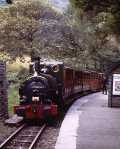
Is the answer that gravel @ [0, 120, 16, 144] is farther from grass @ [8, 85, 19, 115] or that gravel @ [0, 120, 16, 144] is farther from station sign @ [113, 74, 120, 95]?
station sign @ [113, 74, 120, 95]

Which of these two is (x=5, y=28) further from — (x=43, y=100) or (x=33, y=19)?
(x=43, y=100)

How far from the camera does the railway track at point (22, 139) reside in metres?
14.9

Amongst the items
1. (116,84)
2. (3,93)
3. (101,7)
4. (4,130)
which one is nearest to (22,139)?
(4,130)

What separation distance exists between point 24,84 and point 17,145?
20.4ft

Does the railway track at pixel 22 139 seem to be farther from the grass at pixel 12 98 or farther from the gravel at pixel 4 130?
the grass at pixel 12 98

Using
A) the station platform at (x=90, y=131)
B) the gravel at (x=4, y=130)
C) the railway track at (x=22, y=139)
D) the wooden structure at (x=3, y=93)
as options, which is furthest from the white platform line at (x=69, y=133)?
the wooden structure at (x=3, y=93)

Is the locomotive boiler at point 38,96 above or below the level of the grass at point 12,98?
above

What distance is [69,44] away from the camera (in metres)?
43.2

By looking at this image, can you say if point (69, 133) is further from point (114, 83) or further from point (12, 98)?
point (12, 98)

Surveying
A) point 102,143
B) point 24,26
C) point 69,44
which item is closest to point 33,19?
point 24,26

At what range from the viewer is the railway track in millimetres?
14908

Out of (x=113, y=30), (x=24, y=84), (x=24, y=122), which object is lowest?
(x=24, y=122)

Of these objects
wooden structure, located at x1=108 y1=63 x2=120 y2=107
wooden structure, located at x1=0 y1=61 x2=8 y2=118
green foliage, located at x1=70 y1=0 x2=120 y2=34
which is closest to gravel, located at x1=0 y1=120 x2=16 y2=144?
wooden structure, located at x1=0 y1=61 x2=8 y2=118

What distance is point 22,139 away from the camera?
16703mm
